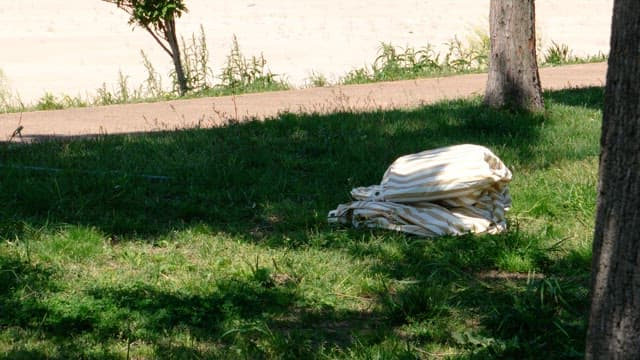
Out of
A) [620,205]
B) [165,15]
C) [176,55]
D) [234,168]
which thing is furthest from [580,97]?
[620,205]

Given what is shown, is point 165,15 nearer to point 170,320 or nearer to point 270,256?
point 270,256

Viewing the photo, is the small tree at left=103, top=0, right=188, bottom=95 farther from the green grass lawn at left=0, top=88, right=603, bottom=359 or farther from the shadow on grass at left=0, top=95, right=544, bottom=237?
the green grass lawn at left=0, top=88, right=603, bottom=359

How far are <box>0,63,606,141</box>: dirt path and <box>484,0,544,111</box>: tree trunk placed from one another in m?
1.41

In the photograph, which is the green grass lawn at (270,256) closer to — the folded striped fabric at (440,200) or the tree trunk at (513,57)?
the folded striped fabric at (440,200)

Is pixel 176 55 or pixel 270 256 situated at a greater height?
pixel 176 55

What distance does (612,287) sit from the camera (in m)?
3.45

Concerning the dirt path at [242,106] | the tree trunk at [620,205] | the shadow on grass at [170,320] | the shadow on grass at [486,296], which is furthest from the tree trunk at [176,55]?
the tree trunk at [620,205]

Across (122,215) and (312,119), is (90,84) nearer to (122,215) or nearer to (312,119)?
(312,119)

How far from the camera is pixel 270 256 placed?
19.5ft

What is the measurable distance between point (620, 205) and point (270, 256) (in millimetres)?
2912

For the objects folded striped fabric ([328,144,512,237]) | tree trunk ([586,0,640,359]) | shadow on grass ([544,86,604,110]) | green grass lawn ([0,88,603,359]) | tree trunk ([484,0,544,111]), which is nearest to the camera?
tree trunk ([586,0,640,359])

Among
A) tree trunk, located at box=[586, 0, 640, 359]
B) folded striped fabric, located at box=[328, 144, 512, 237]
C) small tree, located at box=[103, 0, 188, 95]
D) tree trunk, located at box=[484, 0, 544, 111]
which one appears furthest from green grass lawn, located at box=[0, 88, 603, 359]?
small tree, located at box=[103, 0, 188, 95]

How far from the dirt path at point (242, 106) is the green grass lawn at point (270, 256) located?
1.66 metres

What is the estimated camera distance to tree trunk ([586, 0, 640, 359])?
3.32m
